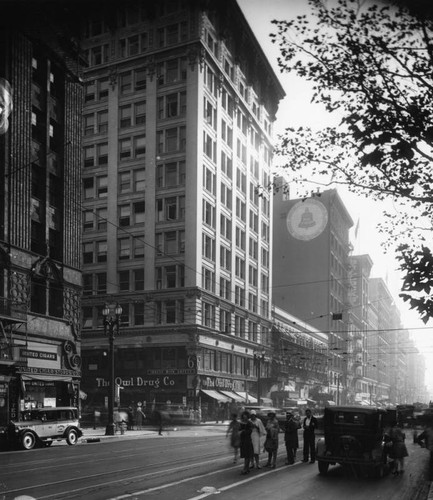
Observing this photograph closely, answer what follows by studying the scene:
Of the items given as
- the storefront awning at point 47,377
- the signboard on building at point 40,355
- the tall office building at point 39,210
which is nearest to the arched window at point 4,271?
the tall office building at point 39,210

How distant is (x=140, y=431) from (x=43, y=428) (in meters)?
15.1

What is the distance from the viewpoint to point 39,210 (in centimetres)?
4184

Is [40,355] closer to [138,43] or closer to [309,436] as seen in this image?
[309,436]

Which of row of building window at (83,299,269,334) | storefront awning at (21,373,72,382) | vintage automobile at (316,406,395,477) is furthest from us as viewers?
row of building window at (83,299,269,334)

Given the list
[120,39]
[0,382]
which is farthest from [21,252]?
[120,39]

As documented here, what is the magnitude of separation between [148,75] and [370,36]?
58261 mm

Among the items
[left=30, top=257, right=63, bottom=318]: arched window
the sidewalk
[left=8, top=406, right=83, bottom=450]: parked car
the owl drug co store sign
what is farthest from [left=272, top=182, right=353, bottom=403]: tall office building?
[left=8, top=406, right=83, bottom=450]: parked car

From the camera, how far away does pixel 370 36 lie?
10.2 m

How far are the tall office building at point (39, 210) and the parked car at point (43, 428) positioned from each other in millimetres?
5172

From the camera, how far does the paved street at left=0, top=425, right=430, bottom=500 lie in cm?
1427

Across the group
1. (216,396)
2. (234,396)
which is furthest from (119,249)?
(234,396)

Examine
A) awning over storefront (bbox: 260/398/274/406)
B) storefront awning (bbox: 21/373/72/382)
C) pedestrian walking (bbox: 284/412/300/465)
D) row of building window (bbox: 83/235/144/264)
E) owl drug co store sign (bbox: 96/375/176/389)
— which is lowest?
awning over storefront (bbox: 260/398/274/406)

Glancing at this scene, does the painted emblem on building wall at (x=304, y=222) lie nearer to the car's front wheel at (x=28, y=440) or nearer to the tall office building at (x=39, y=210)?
the tall office building at (x=39, y=210)

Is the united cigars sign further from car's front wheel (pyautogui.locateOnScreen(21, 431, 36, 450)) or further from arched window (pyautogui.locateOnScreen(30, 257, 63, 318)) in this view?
car's front wheel (pyautogui.locateOnScreen(21, 431, 36, 450))
